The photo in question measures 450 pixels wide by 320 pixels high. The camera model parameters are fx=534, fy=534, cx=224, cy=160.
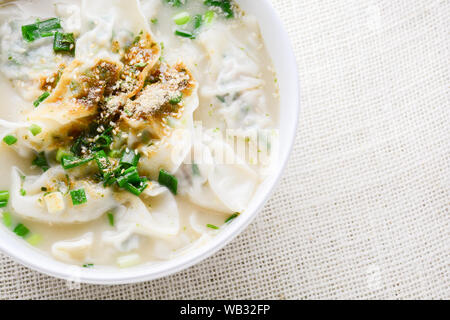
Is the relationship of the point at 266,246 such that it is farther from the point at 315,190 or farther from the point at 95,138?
the point at 95,138

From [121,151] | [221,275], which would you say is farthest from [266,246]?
[121,151]

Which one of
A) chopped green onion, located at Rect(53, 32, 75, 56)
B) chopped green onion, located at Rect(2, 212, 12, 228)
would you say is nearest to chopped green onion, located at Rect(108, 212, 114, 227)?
chopped green onion, located at Rect(2, 212, 12, 228)

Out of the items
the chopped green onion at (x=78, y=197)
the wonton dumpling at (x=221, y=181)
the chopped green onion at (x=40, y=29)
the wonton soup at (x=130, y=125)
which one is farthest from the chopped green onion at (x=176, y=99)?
the chopped green onion at (x=40, y=29)

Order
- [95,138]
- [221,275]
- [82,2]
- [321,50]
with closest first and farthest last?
[95,138] < [82,2] < [221,275] < [321,50]

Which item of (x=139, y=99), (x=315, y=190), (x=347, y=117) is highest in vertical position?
(x=139, y=99)

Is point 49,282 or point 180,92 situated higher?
point 180,92

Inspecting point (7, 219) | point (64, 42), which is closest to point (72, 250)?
point (7, 219)
